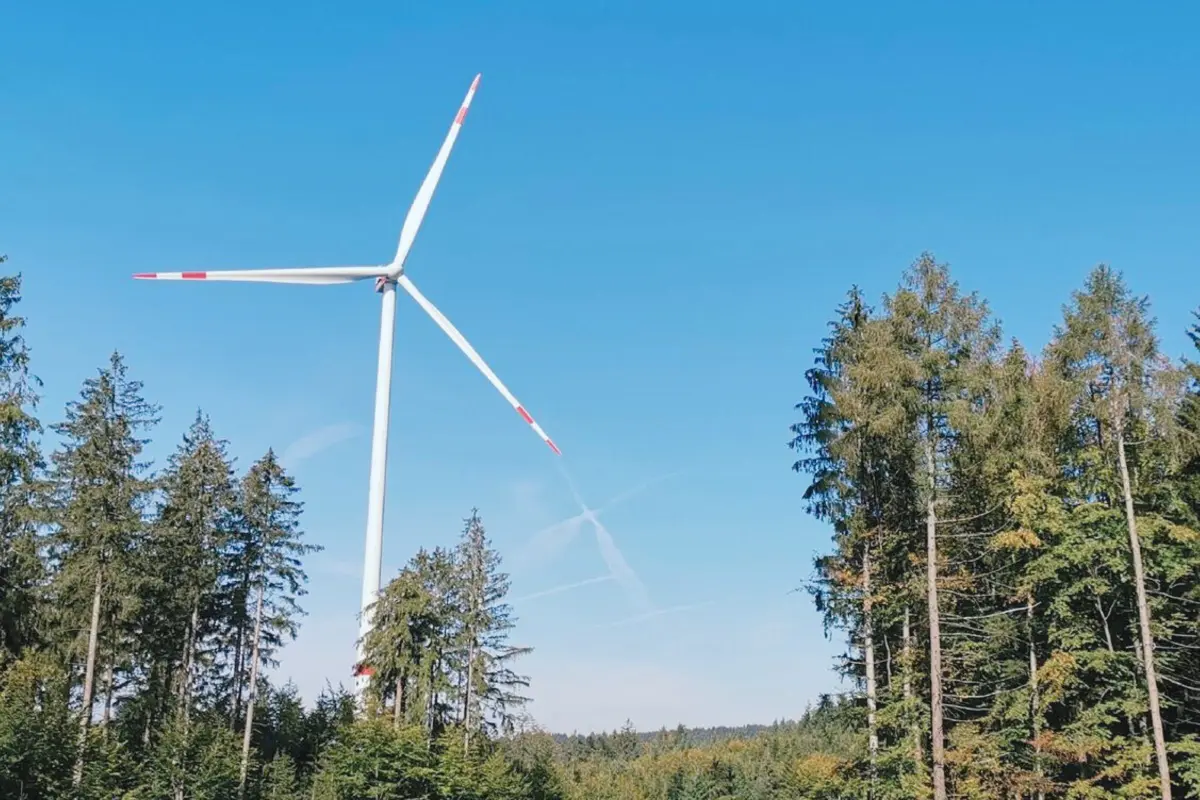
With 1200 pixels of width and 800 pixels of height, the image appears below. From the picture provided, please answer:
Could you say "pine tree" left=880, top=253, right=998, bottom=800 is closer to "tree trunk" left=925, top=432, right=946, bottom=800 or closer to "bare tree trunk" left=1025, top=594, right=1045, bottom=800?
"tree trunk" left=925, top=432, right=946, bottom=800

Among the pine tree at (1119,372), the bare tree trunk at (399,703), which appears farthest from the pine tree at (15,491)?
the pine tree at (1119,372)

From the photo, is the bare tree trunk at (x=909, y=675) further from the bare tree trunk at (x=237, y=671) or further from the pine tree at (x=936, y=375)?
the bare tree trunk at (x=237, y=671)

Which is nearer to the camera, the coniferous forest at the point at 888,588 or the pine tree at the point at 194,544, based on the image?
the coniferous forest at the point at 888,588

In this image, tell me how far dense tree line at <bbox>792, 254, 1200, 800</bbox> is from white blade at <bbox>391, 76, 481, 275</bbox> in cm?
1941

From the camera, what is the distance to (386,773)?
3847cm

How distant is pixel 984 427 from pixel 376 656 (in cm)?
2740

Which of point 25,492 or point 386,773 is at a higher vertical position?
point 25,492

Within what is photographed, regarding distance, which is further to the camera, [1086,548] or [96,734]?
[96,734]

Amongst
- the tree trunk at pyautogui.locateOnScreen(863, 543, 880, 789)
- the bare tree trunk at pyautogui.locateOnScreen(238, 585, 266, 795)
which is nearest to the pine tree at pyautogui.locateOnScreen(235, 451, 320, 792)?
the bare tree trunk at pyautogui.locateOnScreen(238, 585, 266, 795)

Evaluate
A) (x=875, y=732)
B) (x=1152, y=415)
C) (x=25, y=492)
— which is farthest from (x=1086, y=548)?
(x=25, y=492)

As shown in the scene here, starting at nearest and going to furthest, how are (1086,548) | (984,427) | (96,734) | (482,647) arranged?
(984,427)
(1086,548)
(96,734)
(482,647)

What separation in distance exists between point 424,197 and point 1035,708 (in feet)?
99.1

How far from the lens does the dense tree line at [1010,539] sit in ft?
82.2

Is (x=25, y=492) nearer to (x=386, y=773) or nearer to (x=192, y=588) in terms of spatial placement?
Answer: (x=192, y=588)
